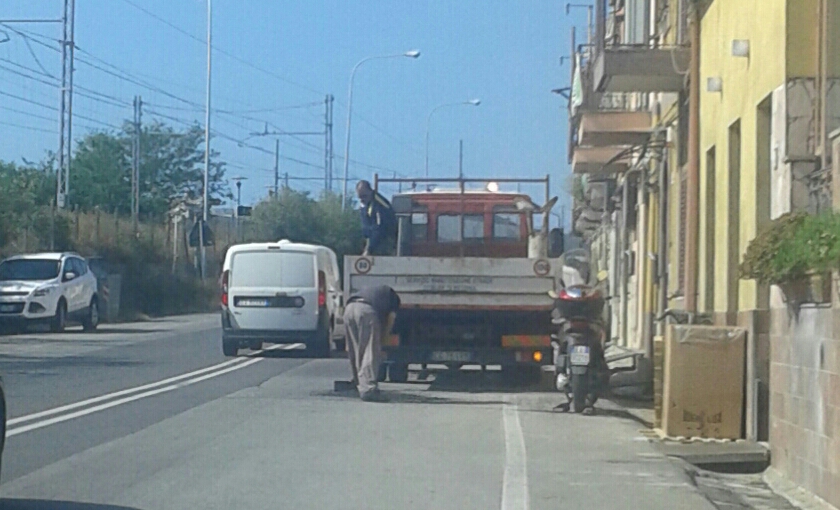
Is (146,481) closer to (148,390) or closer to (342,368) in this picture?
(148,390)

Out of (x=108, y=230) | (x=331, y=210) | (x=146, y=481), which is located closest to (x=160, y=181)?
(x=331, y=210)

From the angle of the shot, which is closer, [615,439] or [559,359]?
[615,439]

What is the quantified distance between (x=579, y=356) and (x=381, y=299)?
2813 mm

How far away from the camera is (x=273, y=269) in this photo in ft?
84.5

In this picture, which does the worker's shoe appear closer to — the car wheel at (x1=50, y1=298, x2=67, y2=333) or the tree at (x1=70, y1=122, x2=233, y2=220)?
the car wheel at (x1=50, y1=298, x2=67, y2=333)

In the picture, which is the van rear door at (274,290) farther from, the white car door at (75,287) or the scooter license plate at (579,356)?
the scooter license plate at (579,356)

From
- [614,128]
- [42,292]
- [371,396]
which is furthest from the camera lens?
[42,292]

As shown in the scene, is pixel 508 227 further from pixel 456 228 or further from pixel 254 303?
pixel 254 303

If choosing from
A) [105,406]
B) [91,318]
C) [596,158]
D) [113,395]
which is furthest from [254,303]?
[91,318]

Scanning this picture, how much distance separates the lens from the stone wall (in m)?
9.92

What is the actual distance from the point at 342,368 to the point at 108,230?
27.6 meters

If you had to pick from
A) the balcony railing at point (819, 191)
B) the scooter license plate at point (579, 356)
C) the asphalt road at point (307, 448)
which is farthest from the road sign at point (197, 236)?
the balcony railing at point (819, 191)

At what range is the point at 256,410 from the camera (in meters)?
15.6

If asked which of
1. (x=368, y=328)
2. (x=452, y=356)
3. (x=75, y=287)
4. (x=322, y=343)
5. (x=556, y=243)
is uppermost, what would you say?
(x=556, y=243)
